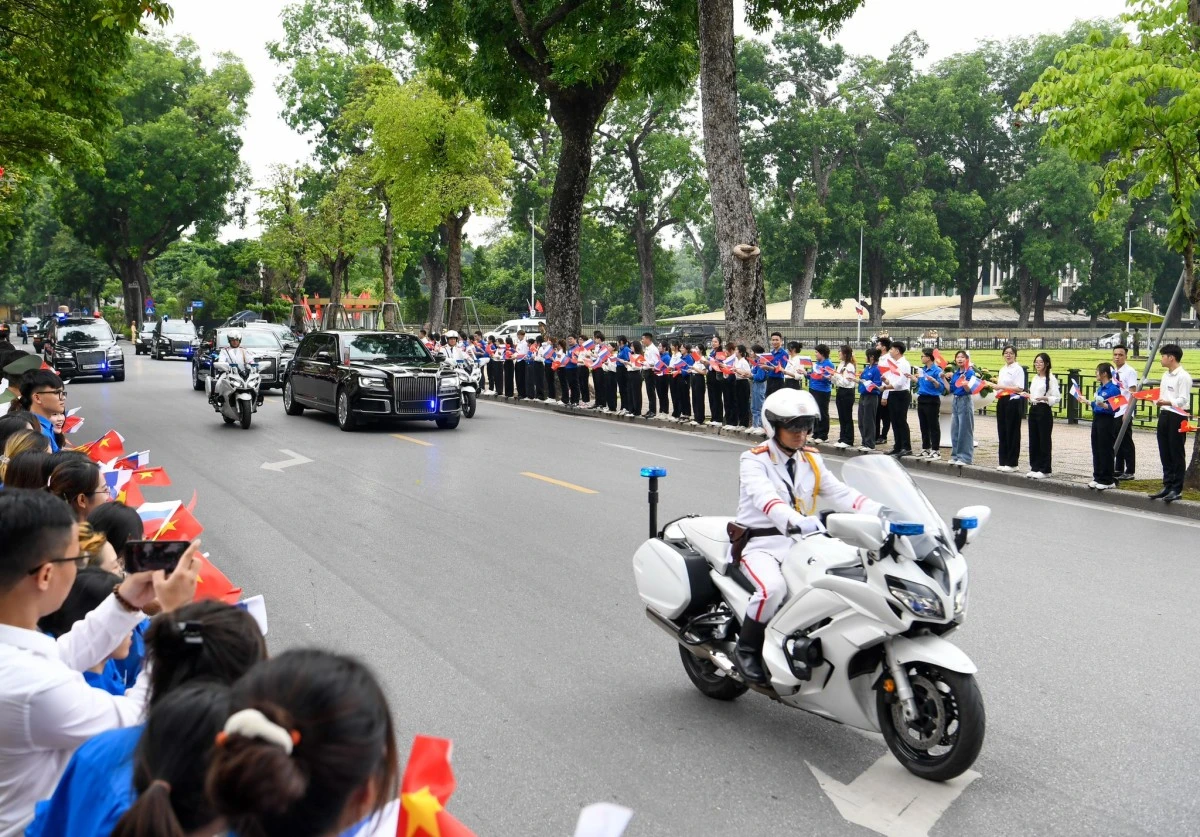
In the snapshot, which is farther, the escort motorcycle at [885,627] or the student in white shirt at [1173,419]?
the student in white shirt at [1173,419]

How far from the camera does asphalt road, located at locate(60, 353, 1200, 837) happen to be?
471 centimetres

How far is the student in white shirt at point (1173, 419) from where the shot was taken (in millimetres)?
12375

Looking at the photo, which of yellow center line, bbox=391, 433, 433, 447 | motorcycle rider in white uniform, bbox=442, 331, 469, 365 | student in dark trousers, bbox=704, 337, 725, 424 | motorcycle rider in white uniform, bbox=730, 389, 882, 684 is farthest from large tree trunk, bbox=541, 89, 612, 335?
motorcycle rider in white uniform, bbox=730, 389, 882, 684

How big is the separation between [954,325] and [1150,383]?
6215 centimetres

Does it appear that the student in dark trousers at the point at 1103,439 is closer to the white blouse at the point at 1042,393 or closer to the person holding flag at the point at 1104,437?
the person holding flag at the point at 1104,437

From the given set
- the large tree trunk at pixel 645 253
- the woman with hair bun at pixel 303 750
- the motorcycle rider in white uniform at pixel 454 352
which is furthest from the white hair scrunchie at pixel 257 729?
the large tree trunk at pixel 645 253

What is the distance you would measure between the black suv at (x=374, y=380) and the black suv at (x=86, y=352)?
13549mm

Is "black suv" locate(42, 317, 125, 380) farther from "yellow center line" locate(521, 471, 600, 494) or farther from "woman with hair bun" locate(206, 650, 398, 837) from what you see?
"woman with hair bun" locate(206, 650, 398, 837)

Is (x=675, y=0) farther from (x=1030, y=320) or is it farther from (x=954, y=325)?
(x=1030, y=320)

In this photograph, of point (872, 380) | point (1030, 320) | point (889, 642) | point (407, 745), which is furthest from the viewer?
point (1030, 320)

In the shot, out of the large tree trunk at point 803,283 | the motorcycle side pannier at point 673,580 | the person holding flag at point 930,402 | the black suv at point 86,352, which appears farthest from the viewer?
the large tree trunk at point 803,283

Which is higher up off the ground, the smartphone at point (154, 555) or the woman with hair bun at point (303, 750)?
the smartphone at point (154, 555)

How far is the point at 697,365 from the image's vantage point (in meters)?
21.1

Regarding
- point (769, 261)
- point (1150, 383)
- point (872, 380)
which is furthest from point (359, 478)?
point (769, 261)
